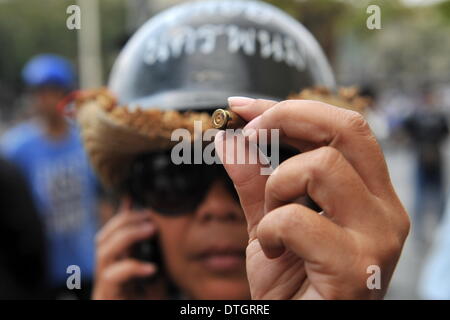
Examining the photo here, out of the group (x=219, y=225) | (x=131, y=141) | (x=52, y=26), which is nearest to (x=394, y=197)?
(x=219, y=225)

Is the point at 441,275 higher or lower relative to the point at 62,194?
lower

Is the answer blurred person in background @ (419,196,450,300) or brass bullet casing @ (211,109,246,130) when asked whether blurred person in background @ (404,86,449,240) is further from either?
brass bullet casing @ (211,109,246,130)

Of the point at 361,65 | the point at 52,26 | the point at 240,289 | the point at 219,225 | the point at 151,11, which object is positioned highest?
the point at 52,26

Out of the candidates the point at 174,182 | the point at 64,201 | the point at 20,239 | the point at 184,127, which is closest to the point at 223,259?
the point at 174,182

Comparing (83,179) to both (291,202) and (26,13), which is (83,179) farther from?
(26,13)

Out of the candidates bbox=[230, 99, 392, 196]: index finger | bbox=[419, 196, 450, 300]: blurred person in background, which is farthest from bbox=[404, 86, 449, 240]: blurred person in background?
bbox=[230, 99, 392, 196]: index finger

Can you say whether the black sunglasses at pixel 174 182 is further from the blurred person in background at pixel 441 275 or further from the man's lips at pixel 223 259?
the blurred person in background at pixel 441 275

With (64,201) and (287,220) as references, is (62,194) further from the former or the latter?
(287,220)

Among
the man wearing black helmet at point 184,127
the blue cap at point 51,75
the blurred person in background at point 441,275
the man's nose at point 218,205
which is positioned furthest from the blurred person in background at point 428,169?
the man's nose at point 218,205
